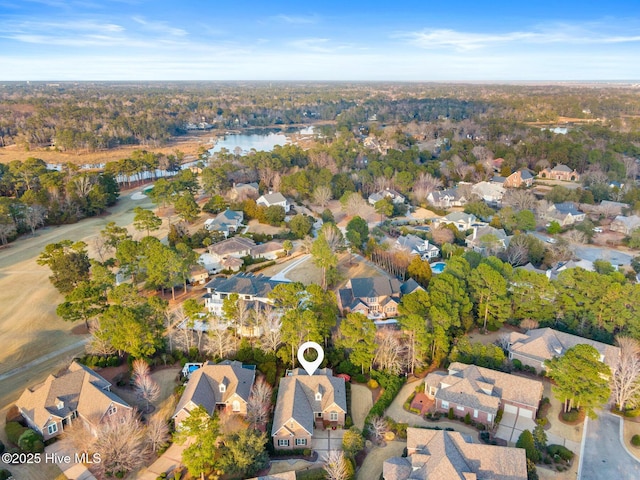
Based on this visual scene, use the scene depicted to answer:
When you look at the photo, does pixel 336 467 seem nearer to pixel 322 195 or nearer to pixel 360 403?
pixel 360 403

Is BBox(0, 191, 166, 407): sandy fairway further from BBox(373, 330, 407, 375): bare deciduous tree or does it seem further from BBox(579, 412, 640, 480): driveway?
BBox(579, 412, 640, 480): driveway

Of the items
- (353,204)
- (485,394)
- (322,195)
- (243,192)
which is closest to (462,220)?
(353,204)

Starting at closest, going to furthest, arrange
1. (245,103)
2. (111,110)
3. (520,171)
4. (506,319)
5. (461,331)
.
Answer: (461,331)
(506,319)
(520,171)
(111,110)
(245,103)

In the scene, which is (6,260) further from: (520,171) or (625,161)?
(625,161)

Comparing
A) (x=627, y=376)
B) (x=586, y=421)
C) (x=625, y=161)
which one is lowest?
(x=586, y=421)

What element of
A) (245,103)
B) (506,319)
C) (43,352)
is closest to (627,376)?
(506,319)
